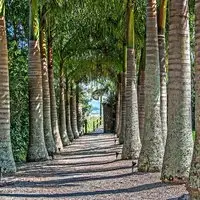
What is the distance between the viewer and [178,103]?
11539 mm

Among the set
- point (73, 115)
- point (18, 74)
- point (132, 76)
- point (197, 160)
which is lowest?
point (197, 160)

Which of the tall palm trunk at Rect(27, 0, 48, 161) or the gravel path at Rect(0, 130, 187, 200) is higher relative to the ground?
the tall palm trunk at Rect(27, 0, 48, 161)

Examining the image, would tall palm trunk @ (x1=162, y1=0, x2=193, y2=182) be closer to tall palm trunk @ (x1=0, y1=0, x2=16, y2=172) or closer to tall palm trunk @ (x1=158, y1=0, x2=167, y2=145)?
tall palm trunk @ (x1=158, y1=0, x2=167, y2=145)

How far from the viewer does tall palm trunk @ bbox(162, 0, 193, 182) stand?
11531 mm

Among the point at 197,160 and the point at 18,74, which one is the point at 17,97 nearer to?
the point at 18,74

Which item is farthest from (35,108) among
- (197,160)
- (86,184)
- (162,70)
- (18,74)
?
(197,160)

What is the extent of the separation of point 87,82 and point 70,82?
2.18m

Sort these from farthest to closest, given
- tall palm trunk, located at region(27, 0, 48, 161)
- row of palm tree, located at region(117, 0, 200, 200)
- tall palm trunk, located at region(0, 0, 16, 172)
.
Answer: tall palm trunk, located at region(27, 0, 48, 161) → tall palm trunk, located at region(0, 0, 16, 172) → row of palm tree, located at region(117, 0, 200, 200)

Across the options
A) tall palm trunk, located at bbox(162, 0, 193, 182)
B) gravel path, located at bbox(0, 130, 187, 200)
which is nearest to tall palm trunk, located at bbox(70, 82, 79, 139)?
gravel path, located at bbox(0, 130, 187, 200)

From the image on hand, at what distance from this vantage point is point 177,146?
11.5 meters

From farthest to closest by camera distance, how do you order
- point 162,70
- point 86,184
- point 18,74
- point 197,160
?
point 18,74, point 162,70, point 86,184, point 197,160

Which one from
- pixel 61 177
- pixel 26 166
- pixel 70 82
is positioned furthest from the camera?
pixel 70 82

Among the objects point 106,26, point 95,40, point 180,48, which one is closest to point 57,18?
point 106,26

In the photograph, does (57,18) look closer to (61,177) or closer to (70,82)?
(61,177)
